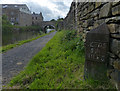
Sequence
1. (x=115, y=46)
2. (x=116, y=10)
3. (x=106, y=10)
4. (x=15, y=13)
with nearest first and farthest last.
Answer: (x=116, y=10)
(x=115, y=46)
(x=106, y=10)
(x=15, y=13)

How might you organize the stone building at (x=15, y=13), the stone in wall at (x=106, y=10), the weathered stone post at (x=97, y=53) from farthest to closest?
1. the stone building at (x=15, y=13)
2. the weathered stone post at (x=97, y=53)
3. the stone in wall at (x=106, y=10)

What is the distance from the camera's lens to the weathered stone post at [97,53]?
2.01 meters

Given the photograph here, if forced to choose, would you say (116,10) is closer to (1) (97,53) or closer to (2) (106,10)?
(2) (106,10)

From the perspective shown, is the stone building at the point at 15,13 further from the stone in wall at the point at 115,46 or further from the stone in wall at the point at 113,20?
the stone in wall at the point at 115,46

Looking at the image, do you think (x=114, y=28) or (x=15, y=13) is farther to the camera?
(x=15, y=13)

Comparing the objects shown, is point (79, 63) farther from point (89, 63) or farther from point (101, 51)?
point (101, 51)

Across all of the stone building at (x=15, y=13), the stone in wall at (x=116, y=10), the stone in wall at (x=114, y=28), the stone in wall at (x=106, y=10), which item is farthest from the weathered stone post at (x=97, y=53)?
the stone building at (x=15, y=13)

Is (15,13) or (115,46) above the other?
(15,13)

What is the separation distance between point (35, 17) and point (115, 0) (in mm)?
63718

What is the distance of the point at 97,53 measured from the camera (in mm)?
2107

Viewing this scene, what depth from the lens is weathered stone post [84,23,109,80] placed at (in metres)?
2.01

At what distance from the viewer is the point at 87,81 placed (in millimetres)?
2189

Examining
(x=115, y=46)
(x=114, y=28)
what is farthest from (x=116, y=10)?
(x=115, y=46)

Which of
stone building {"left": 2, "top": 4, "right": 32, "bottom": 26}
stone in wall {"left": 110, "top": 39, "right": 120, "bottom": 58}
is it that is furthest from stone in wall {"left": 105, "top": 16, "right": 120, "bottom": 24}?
stone building {"left": 2, "top": 4, "right": 32, "bottom": 26}
